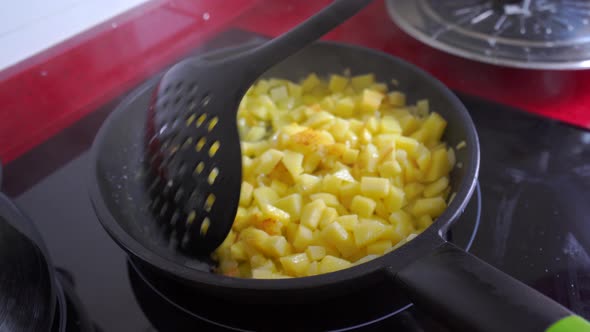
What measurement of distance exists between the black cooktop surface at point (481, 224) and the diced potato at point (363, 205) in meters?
0.14

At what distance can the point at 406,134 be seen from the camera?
3.35 ft

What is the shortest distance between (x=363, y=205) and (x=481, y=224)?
0.20 metres

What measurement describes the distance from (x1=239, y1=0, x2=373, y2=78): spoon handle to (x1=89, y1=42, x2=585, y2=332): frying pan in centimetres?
25

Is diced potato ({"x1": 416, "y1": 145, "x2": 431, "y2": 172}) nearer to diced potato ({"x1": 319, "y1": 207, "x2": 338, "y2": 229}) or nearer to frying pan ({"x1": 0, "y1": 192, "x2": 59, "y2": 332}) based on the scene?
diced potato ({"x1": 319, "y1": 207, "x2": 338, "y2": 229})

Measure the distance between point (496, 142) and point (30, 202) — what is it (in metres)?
0.91

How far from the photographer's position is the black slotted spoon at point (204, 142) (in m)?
0.76

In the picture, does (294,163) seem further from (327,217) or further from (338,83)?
(338,83)

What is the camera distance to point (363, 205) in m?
0.83

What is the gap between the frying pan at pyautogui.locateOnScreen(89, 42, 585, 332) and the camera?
484mm

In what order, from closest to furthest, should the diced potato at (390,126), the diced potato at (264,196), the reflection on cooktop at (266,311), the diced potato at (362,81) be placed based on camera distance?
the reflection on cooktop at (266,311)
the diced potato at (264,196)
the diced potato at (390,126)
the diced potato at (362,81)

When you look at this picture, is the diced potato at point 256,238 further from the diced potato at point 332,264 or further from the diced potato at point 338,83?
the diced potato at point 338,83

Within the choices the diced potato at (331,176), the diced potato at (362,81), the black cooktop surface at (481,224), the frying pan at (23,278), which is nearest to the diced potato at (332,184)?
the diced potato at (331,176)

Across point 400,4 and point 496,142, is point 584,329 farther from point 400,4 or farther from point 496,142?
point 400,4

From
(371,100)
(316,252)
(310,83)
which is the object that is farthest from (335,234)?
(310,83)
